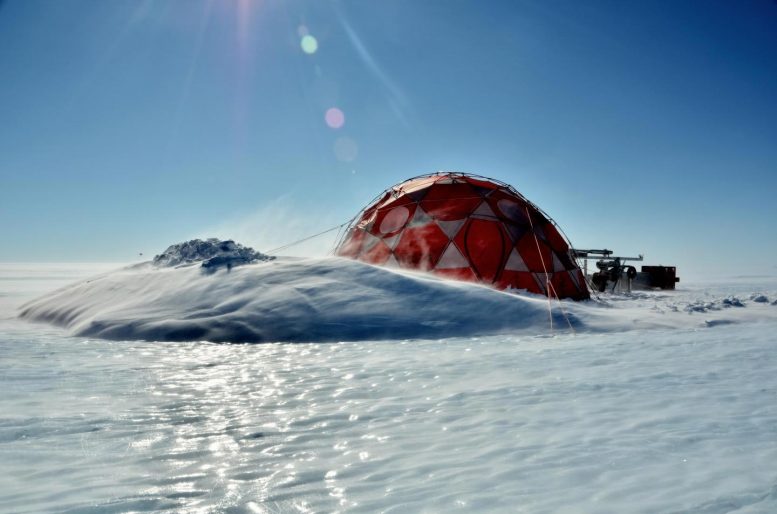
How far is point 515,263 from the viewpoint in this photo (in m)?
11.5

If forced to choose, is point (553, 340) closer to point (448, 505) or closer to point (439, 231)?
point (448, 505)

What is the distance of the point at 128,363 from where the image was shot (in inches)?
188

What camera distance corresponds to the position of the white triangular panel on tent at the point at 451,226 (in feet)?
38.3

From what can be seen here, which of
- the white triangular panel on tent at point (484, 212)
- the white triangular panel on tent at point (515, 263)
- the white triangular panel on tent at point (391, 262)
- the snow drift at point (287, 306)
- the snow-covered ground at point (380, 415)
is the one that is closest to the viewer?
the snow-covered ground at point (380, 415)

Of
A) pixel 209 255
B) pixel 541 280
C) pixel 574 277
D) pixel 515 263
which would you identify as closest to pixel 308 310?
pixel 209 255

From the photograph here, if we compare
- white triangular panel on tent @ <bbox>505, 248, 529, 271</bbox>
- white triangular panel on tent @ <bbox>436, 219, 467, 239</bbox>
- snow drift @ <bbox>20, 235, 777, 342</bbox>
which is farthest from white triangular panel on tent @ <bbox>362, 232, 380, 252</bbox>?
snow drift @ <bbox>20, 235, 777, 342</bbox>

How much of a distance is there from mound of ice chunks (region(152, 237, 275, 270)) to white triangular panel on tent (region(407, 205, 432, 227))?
13.8ft

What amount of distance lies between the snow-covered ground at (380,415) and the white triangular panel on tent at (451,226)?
472 cm

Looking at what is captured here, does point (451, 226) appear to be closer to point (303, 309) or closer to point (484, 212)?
point (484, 212)

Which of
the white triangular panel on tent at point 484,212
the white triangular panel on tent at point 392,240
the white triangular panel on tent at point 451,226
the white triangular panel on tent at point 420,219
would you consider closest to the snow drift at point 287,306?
the white triangular panel on tent at point 392,240

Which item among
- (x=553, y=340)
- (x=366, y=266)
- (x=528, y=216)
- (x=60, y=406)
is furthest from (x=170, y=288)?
(x=528, y=216)

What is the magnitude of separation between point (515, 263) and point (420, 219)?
8.34ft

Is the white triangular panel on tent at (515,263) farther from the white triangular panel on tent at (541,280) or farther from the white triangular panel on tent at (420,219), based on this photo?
the white triangular panel on tent at (420,219)

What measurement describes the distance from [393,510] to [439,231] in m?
10.0
